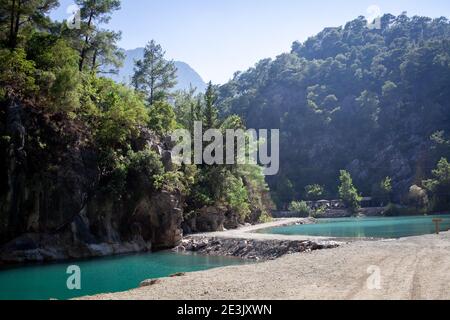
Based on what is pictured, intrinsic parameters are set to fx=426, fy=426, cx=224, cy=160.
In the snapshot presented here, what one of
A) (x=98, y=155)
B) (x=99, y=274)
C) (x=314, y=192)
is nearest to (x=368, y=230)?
(x=98, y=155)

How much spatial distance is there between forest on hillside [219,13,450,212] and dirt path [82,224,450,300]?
6929 centimetres

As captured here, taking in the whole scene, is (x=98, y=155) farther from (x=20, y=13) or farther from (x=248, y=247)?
(x=248, y=247)

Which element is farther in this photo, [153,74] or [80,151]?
[153,74]

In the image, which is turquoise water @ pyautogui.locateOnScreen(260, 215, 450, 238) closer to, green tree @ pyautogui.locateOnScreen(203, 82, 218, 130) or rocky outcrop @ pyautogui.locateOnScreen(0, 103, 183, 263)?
rocky outcrop @ pyautogui.locateOnScreen(0, 103, 183, 263)

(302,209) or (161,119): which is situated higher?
(161,119)

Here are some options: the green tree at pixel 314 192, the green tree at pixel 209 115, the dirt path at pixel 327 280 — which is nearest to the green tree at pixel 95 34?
the green tree at pixel 209 115

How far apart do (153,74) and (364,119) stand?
266 feet

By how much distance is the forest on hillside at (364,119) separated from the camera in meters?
101

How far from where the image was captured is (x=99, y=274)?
2141cm

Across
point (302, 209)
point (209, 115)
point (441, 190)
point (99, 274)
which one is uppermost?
point (209, 115)

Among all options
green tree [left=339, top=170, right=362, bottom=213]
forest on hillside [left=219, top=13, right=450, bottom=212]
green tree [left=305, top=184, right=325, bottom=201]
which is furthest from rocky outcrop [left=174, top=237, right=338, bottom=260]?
green tree [left=305, top=184, right=325, bottom=201]

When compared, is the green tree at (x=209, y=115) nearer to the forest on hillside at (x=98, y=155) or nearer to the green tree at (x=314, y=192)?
the forest on hillside at (x=98, y=155)

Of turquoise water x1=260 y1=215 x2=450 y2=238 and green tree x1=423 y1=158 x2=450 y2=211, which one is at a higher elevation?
green tree x1=423 y1=158 x2=450 y2=211

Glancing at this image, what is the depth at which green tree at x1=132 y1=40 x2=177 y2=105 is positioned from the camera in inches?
2372
